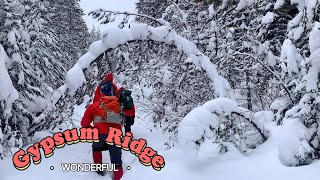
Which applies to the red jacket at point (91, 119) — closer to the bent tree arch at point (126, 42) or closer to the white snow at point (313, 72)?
the bent tree arch at point (126, 42)

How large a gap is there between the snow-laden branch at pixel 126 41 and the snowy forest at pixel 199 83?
0.07 ft

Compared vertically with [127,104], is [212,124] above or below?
below

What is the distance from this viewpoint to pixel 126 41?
299 inches

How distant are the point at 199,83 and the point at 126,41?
2.44 metres

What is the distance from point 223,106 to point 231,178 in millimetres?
1275

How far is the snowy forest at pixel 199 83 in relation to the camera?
5383 mm

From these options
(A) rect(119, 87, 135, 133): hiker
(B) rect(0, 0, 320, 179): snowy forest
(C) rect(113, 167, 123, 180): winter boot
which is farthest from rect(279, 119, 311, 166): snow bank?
(A) rect(119, 87, 135, 133): hiker

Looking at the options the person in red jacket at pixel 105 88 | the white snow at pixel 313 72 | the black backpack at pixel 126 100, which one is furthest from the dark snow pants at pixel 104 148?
the white snow at pixel 313 72

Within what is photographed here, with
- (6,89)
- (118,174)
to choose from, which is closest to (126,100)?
(118,174)

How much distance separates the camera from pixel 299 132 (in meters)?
5.10

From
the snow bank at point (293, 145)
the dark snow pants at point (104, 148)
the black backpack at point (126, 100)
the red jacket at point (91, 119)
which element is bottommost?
the snow bank at point (293, 145)

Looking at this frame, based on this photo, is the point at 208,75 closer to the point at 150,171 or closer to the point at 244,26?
the point at 150,171

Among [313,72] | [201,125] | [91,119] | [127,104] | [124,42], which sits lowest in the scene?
[201,125]

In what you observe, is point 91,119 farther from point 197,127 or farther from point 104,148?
point 197,127
